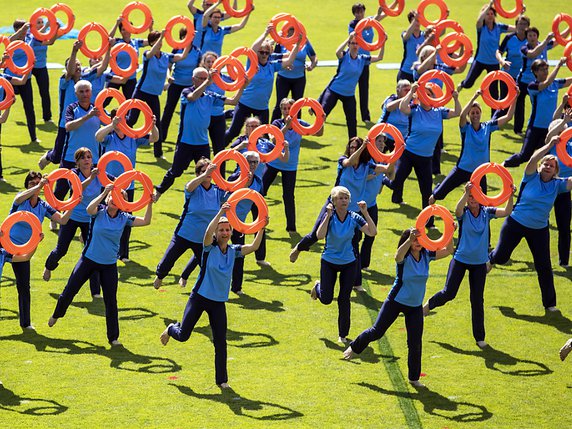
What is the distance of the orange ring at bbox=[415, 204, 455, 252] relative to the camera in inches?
586

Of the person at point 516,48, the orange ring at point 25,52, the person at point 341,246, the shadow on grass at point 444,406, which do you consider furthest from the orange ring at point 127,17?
the shadow on grass at point 444,406

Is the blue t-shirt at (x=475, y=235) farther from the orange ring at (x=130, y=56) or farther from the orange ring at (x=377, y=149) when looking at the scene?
the orange ring at (x=130, y=56)

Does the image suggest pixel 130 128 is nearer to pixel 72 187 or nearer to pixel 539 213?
pixel 72 187

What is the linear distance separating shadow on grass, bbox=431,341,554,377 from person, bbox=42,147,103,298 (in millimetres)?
4929

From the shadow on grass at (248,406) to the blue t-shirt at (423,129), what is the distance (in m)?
6.52

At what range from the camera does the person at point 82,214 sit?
16.9m

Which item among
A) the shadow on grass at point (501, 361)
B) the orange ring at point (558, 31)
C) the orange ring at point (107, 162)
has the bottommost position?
the shadow on grass at point (501, 361)

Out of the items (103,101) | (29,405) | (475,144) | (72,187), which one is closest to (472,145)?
(475,144)

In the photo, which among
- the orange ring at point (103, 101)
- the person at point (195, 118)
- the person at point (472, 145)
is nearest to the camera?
the orange ring at point (103, 101)

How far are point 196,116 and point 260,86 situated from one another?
2640mm

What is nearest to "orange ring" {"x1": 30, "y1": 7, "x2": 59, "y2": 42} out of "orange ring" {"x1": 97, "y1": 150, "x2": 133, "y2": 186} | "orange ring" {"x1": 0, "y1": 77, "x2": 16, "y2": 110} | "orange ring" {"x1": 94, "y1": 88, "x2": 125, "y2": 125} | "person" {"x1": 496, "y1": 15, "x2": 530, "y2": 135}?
"orange ring" {"x1": 0, "y1": 77, "x2": 16, "y2": 110}

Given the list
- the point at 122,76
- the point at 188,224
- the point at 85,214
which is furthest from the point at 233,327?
the point at 122,76

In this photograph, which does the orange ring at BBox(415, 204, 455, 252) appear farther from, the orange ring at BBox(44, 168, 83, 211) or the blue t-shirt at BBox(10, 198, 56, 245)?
the blue t-shirt at BBox(10, 198, 56, 245)

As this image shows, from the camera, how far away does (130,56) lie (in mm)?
22266
